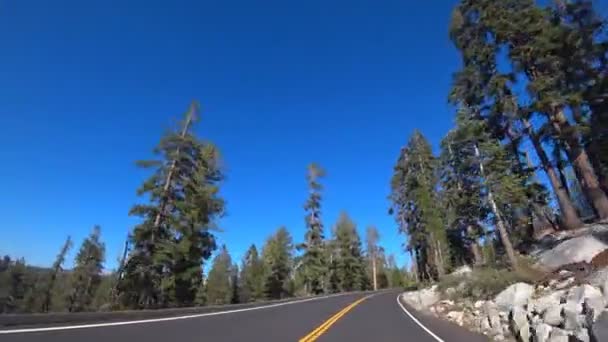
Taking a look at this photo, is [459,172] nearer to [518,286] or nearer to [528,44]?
[528,44]

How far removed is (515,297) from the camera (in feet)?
38.1

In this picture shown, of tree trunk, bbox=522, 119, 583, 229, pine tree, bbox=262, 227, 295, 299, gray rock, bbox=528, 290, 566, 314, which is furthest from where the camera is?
pine tree, bbox=262, 227, 295, 299

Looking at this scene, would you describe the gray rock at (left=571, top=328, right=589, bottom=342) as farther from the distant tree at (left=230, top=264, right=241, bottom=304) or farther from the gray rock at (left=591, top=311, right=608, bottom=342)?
the distant tree at (left=230, top=264, right=241, bottom=304)

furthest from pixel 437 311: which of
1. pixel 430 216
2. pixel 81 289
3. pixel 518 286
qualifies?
pixel 81 289

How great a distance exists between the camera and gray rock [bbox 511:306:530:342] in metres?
9.45

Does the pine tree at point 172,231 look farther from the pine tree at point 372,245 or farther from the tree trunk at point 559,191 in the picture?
the pine tree at point 372,245

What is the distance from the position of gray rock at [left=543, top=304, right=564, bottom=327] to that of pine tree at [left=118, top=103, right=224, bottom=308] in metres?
21.6

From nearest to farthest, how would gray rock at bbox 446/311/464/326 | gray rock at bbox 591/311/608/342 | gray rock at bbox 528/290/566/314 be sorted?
gray rock at bbox 591/311/608/342, gray rock at bbox 528/290/566/314, gray rock at bbox 446/311/464/326

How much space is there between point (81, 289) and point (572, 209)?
62191 millimetres

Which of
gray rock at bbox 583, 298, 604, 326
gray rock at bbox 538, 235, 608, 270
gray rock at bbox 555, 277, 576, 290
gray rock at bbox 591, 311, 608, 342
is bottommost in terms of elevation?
gray rock at bbox 591, 311, 608, 342

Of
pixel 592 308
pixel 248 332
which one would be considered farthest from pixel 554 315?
pixel 248 332

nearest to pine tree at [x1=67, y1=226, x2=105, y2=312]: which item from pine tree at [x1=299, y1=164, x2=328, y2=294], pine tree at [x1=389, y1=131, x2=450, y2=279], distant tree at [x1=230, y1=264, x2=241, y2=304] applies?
distant tree at [x1=230, y1=264, x2=241, y2=304]

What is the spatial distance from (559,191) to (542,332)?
1589 centimetres

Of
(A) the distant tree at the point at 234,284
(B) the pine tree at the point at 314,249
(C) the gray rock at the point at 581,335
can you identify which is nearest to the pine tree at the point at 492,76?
(C) the gray rock at the point at 581,335
